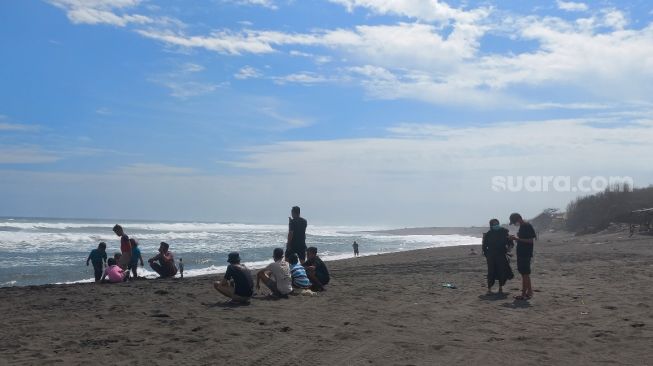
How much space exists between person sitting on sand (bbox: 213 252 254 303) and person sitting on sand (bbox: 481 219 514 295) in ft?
14.6

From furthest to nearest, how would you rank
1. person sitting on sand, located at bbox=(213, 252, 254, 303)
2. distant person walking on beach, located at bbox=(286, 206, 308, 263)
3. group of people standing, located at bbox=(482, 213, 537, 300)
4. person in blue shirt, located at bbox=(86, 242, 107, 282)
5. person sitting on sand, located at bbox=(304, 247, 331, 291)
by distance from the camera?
person in blue shirt, located at bbox=(86, 242, 107, 282) < distant person walking on beach, located at bbox=(286, 206, 308, 263) < person sitting on sand, located at bbox=(304, 247, 331, 291) < group of people standing, located at bbox=(482, 213, 537, 300) < person sitting on sand, located at bbox=(213, 252, 254, 303)

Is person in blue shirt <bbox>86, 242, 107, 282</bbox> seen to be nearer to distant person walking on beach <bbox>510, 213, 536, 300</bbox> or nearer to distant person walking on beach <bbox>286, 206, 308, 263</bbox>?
distant person walking on beach <bbox>286, 206, 308, 263</bbox>

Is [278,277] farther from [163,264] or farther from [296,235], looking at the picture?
[163,264]

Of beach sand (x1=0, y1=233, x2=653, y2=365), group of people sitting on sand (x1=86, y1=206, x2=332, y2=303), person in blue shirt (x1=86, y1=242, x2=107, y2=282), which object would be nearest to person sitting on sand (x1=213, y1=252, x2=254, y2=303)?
group of people sitting on sand (x1=86, y1=206, x2=332, y2=303)

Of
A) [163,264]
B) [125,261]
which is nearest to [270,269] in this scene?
[163,264]

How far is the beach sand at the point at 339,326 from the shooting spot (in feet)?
21.2

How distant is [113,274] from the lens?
14172 mm

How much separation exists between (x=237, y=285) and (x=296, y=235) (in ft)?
9.10

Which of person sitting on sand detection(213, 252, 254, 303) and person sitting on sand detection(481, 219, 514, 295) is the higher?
person sitting on sand detection(481, 219, 514, 295)

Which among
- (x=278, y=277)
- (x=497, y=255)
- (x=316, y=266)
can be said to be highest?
(x=497, y=255)

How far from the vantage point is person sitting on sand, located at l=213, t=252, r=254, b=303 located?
10.1m

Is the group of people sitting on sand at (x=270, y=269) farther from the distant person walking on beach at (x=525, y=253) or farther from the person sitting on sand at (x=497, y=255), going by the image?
the distant person walking on beach at (x=525, y=253)

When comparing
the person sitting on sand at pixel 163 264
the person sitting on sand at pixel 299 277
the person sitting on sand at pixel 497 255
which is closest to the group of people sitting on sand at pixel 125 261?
the person sitting on sand at pixel 163 264

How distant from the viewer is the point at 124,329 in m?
7.79
